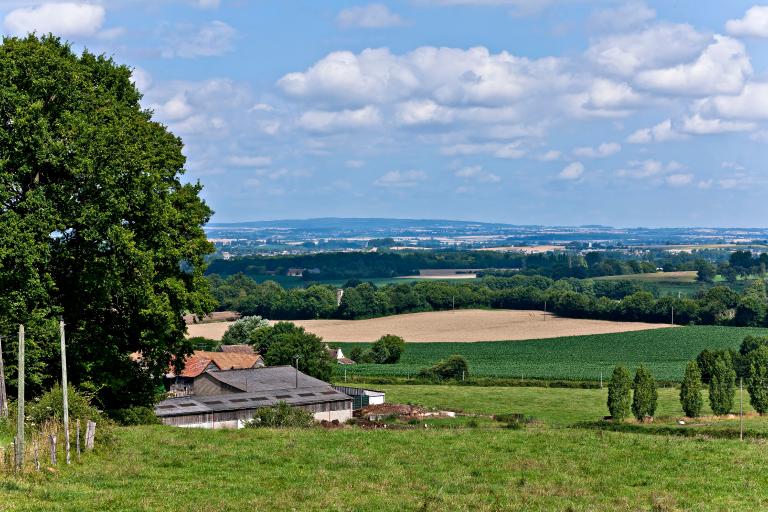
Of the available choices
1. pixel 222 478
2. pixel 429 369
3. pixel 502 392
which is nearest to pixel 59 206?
pixel 222 478

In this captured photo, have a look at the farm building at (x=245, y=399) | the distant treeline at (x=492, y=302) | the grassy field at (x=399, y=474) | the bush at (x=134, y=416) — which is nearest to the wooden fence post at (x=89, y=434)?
the grassy field at (x=399, y=474)

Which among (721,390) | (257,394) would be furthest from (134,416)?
(721,390)

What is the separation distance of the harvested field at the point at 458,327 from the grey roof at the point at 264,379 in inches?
1993

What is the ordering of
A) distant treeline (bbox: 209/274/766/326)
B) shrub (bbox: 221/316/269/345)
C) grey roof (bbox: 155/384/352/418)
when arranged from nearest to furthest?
grey roof (bbox: 155/384/352/418) → shrub (bbox: 221/316/269/345) → distant treeline (bbox: 209/274/766/326)

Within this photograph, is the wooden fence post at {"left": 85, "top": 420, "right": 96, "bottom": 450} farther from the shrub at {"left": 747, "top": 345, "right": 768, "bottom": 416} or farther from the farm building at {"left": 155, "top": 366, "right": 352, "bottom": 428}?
the shrub at {"left": 747, "top": 345, "right": 768, "bottom": 416}

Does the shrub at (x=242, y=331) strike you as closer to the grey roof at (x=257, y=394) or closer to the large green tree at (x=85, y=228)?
the grey roof at (x=257, y=394)

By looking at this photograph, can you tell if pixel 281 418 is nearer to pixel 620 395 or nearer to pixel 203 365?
pixel 620 395

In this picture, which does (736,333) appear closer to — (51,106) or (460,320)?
(460,320)

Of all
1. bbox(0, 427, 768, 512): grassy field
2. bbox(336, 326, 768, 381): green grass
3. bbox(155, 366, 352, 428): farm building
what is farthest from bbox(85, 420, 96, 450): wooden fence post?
bbox(336, 326, 768, 381): green grass

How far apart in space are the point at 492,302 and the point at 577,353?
49.5 m

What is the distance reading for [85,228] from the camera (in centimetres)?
2984

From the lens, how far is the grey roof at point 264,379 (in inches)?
2453

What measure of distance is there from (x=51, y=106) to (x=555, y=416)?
41416 millimetres

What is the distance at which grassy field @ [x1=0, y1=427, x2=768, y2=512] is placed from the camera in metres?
19.6
